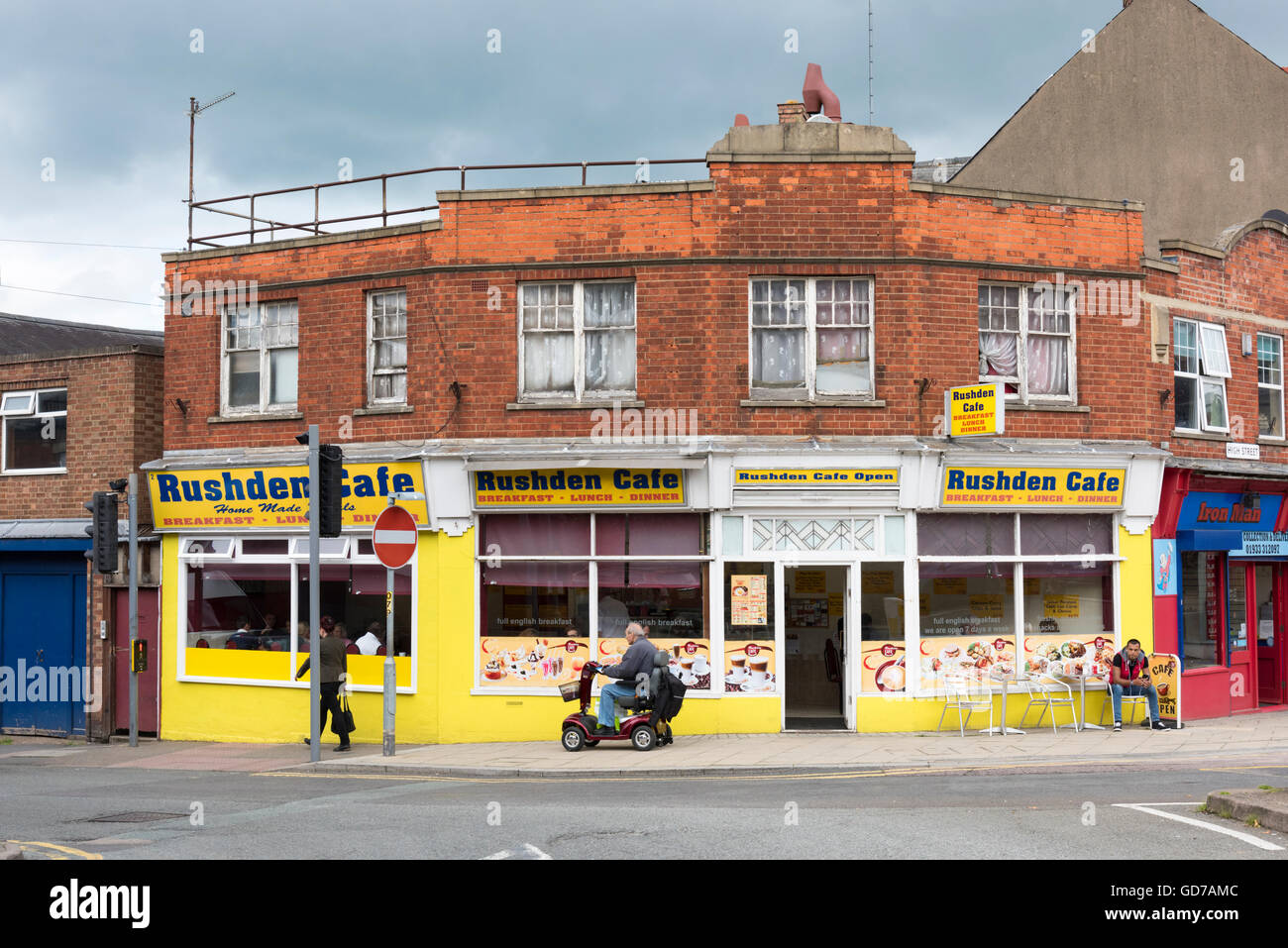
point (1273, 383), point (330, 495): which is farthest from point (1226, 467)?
point (330, 495)

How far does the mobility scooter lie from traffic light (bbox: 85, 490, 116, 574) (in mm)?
7347

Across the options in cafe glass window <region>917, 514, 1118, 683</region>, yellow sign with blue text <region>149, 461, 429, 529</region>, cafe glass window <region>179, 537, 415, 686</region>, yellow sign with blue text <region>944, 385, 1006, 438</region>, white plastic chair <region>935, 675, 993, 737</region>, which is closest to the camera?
yellow sign with blue text <region>944, 385, 1006, 438</region>

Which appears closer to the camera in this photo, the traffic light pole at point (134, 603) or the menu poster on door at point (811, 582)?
the menu poster on door at point (811, 582)

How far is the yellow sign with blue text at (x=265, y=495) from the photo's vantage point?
734 inches

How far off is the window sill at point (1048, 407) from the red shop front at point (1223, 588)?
5.56ft

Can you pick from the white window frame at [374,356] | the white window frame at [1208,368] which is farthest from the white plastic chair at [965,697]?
the white window frame at [374,356]

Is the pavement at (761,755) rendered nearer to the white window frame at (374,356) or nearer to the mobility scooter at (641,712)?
the mobility scooter at (641,712)

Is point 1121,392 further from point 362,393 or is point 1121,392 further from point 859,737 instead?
point 362,393

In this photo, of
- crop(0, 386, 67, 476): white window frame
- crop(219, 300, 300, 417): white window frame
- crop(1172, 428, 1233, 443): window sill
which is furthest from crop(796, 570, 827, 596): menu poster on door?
crop(0, 386, 67, 476): white window frame

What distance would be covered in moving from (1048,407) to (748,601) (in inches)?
201

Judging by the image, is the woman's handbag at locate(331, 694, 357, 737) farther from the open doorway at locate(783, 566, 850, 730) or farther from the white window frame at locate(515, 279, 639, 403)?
the open doorway at locate(783, 566, 850, 730)

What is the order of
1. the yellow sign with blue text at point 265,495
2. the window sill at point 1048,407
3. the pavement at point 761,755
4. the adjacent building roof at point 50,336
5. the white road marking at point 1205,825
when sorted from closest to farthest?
the white road marking at point 1205,825 < the pavement at point 761,755 < the window sill at point 1048,407 < the yellow sign with blue text at point 265,495 < the adjacent building roof at point 50,336

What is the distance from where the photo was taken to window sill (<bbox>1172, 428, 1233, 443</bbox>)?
781 inches

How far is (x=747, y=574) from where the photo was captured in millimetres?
17922
